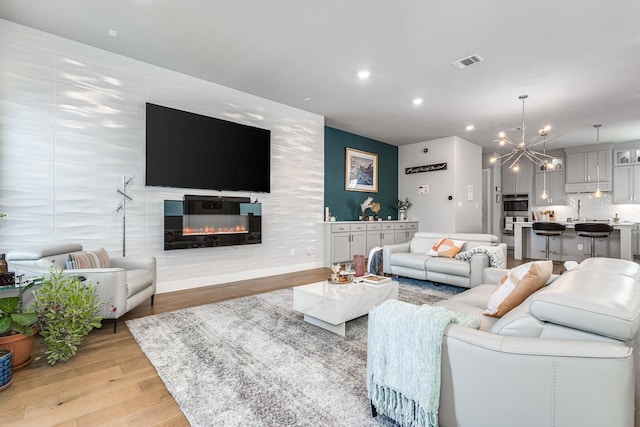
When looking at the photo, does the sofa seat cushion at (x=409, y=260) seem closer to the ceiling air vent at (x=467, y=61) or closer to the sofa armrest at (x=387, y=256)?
the sofa armrest at (x=387, y=256)

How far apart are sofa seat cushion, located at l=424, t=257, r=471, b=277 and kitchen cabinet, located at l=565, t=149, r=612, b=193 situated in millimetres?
6113

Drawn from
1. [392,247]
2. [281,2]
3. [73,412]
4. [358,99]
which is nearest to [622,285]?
[73,412]

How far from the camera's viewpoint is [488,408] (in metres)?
1.18

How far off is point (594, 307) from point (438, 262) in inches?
129

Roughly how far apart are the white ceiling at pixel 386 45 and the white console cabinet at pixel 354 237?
7.37 ft

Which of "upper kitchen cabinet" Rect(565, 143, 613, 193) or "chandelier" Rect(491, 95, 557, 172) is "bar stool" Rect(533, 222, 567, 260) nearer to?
"chandelier" Rect(491, 95, 557, 172)

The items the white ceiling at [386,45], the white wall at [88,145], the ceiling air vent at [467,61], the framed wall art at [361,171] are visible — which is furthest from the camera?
the framed wall art at [361,171]

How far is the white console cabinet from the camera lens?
19.2 ft

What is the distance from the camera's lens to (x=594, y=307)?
112 cm

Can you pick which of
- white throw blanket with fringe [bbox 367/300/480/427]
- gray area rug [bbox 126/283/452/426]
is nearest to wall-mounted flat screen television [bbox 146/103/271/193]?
gray area rug [bbox 126/283/452/426]

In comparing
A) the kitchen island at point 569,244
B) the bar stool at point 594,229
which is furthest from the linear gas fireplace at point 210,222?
the bar stool at point 594,229

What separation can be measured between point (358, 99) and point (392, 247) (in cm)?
244

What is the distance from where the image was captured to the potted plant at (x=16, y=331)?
2.00 m

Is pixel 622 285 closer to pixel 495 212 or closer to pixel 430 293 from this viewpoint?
pixel 430 293
